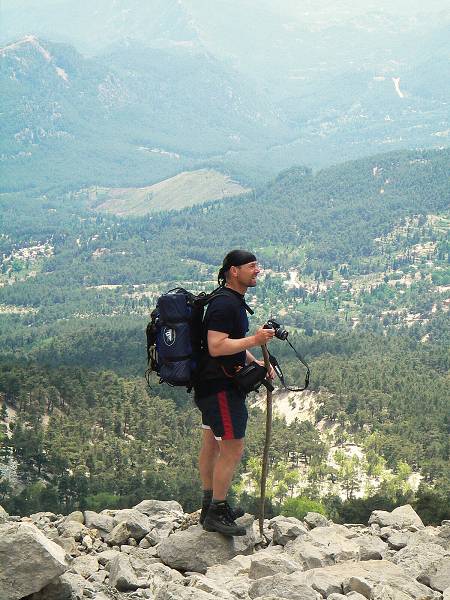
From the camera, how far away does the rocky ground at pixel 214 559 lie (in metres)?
12.5

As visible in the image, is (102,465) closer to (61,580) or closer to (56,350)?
(61,580)

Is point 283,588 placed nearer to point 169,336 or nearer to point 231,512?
point 231,512

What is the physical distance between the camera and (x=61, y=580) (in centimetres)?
1273

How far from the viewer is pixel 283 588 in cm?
1298

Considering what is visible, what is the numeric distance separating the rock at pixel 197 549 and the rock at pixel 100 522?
90.2 inches

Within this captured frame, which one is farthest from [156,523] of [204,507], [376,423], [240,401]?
[376,423]

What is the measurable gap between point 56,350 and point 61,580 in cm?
14474

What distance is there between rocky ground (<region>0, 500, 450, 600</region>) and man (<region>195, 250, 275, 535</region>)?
834 millimetres

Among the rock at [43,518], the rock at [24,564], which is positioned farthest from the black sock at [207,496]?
the rock at [43,518]

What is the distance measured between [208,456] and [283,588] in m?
3.37

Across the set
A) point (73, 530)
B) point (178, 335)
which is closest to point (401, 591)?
point (178, 335)

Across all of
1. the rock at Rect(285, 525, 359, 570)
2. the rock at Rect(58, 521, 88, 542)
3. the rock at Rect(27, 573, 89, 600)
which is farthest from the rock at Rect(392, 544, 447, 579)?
the rock at Rect(58, 521, 88, 542)

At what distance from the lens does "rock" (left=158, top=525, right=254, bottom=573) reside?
15383mm

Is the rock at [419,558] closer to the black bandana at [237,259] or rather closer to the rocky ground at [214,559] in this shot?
the rocky ground at [214,559]
